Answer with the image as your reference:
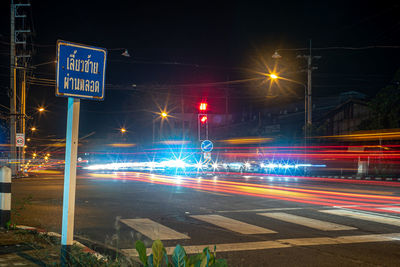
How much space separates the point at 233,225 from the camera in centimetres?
900

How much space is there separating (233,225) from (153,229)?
1.73m

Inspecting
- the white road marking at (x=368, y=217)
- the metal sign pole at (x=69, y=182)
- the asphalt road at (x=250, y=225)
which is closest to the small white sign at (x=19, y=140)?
the asphalt road at (x=250, y=225)

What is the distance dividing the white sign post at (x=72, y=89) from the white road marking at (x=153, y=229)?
2896mm

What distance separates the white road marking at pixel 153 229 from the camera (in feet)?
25.4

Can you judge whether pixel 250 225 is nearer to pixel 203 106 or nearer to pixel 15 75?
pixel 203 106

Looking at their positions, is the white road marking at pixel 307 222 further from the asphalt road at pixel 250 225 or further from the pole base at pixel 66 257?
the pole base at pixel 66 257

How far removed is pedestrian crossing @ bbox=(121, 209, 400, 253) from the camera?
288 inches

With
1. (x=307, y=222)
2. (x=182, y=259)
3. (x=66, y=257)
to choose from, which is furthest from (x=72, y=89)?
(x=307, y=222)

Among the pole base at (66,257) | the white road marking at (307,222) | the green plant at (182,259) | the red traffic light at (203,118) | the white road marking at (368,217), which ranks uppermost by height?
the red traffic light at (203,118)

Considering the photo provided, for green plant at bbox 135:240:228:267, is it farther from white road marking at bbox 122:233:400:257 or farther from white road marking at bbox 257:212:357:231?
white road marking at bbox 257:212:357:231

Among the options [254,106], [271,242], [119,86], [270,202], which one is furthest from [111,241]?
[254,106]

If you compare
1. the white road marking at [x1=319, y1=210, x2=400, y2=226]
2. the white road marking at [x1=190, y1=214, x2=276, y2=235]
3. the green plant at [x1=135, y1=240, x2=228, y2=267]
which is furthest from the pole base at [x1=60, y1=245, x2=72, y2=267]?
the white road marking at [x1=319, y1=210, x2=400, y2=226]

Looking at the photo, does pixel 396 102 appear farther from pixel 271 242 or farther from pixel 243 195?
pixel 271 242

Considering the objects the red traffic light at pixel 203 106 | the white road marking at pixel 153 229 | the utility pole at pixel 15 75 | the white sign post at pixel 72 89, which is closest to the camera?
the white sign post at pixel 72 89
